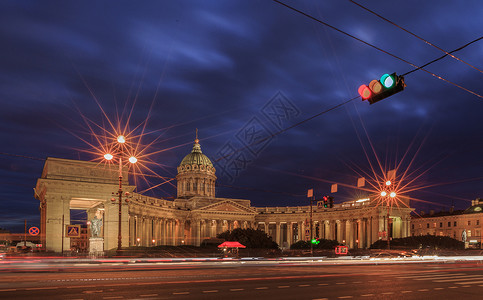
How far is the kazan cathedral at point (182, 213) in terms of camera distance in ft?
203

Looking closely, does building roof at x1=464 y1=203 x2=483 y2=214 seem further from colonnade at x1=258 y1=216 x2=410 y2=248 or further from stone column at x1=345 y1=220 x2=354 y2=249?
stone column at x1=345 y1=220 x2=354 y2=249

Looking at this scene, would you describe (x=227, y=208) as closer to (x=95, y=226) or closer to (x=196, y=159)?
(x=196, y=159)

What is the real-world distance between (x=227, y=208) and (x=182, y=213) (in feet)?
40.4

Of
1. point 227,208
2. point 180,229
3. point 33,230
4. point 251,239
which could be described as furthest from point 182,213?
point 33,230

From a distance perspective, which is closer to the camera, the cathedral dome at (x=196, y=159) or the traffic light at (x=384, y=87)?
the traffic light at (x=384, y=87)

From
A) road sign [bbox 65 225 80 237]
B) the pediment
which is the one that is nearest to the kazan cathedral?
the pediment

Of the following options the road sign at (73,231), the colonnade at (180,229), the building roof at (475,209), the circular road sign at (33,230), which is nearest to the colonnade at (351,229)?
the colonnade at (180,229)

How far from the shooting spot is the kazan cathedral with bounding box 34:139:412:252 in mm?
61906

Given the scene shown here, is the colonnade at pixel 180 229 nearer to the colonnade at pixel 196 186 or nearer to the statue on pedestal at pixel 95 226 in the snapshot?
the colonnade at pixel 196 186

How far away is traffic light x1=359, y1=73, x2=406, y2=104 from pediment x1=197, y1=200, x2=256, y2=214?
4395 inches

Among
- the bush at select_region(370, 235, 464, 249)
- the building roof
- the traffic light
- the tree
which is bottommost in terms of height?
the bush at select_region(370, 235, 464, 249)

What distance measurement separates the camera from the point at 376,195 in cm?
11138

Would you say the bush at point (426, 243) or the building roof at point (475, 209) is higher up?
the building roof at point (475, 209)

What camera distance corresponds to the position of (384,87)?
546 inches
